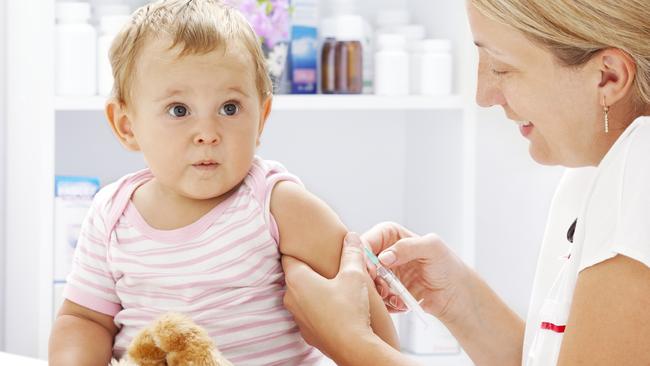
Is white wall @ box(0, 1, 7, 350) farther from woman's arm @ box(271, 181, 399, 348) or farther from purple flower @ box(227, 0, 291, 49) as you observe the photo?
woman's arm @ box(271, 181, 399, 348)

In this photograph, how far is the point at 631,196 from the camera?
1.03 meters

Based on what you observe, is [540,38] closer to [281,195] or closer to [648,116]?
[648,116]

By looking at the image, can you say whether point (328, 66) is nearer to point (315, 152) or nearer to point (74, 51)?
point (315, 152)

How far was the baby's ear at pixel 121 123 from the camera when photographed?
1329 mm

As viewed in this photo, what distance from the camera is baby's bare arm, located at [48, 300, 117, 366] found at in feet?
4.12

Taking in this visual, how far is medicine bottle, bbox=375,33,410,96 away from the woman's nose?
0.99m

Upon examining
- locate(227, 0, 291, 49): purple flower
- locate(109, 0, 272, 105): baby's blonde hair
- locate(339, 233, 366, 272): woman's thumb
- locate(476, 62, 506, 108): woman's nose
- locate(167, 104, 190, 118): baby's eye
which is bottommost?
locate(339, 233, 366, 272): woman's thumb

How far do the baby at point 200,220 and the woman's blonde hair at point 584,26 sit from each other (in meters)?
0.35

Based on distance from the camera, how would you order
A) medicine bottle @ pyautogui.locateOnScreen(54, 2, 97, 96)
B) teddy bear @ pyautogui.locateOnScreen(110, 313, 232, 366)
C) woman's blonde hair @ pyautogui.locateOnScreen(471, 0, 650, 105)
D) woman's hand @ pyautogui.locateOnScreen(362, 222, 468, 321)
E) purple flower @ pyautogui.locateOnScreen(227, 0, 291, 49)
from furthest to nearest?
purple flower @ pyautogui.locateOnScreen(227, 0, 291, 49)
medicine bottle @ pyautogui.locateOnScreen(54, 2, 97, 96)
woman's hand @ pyautogui.locateOnScreen(362, 222, 468, 321)
woman's blonde hair @ pyautogui.locateOnScreen(471, 0, 650, 105)
teddy bear @ pyautogui.locateOnScreen(110, 313, 232, 366)

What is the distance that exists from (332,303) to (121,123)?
39 cm

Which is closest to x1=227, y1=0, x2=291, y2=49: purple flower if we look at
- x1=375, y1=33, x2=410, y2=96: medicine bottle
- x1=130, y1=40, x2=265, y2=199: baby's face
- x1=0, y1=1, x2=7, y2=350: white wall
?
x1=375, y1=33, x2=410, y2=96: medicine bottle

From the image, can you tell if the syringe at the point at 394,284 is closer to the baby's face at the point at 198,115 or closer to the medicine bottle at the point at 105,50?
the baby's face at the point at 198,115

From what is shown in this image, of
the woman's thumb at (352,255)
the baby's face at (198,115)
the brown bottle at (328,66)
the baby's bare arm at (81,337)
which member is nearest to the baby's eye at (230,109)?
the baby's face at (198,115)

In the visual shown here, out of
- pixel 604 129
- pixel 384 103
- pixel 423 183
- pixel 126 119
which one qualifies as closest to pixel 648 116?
pixel 604 129
